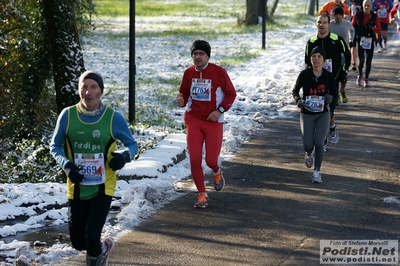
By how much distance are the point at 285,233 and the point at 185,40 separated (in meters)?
20.7

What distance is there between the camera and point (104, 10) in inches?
1661

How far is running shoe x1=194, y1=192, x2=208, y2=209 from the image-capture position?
9.07 m

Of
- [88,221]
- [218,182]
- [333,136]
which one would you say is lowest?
[333,136]

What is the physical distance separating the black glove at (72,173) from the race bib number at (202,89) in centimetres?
309

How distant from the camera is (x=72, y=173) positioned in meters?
6.21

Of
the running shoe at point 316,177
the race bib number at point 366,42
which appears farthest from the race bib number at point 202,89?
the race bib number at point 366,42

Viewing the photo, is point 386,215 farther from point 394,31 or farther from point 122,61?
point 394,31

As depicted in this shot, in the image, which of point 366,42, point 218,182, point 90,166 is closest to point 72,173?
point 90,166

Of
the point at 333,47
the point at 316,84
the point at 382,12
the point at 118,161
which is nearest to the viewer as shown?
the point at 118,161

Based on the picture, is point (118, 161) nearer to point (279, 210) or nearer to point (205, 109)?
point (205, 109)

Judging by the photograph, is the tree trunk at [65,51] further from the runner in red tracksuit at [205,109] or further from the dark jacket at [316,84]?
the dark jacket at [316,84]

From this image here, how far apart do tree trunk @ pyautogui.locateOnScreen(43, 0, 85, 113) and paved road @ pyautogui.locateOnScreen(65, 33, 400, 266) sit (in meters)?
2.74

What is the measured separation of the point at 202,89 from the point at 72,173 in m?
3.16

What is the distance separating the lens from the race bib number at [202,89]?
9.09 m
